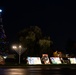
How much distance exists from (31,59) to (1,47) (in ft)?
48.3

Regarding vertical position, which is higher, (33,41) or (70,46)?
(70,46)

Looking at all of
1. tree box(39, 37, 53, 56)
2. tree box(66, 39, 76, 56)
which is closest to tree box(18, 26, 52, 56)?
tree box(39, 37, 53, 56)

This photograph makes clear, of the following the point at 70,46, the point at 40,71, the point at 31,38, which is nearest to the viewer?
the point at 40,71

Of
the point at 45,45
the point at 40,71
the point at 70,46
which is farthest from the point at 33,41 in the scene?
the point at 40,71

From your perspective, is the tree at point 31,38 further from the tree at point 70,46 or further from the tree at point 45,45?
the tree at point 70,46

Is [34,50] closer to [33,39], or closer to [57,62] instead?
[33,39]

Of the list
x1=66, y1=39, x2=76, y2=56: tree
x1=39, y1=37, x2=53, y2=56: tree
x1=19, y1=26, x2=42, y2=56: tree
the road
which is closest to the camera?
the road

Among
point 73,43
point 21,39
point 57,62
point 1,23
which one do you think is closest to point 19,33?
point 21,39

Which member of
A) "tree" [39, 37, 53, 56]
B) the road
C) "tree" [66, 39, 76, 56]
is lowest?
the road

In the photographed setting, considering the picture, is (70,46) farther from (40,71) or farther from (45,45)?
(40,71)

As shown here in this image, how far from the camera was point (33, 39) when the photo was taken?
82.7 metres

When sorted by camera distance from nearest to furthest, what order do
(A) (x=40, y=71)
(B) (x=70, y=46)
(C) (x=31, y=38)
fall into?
1. (A) (x=40, y=71)
2. (C) (x=31, y=38)
3. (B) (x=70, y=46)

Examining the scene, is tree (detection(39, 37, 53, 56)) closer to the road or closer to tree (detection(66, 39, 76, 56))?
tree (detection(66, 39, 76, 56))

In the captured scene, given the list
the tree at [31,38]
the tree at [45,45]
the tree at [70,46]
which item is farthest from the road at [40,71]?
the tree at [70,46]
